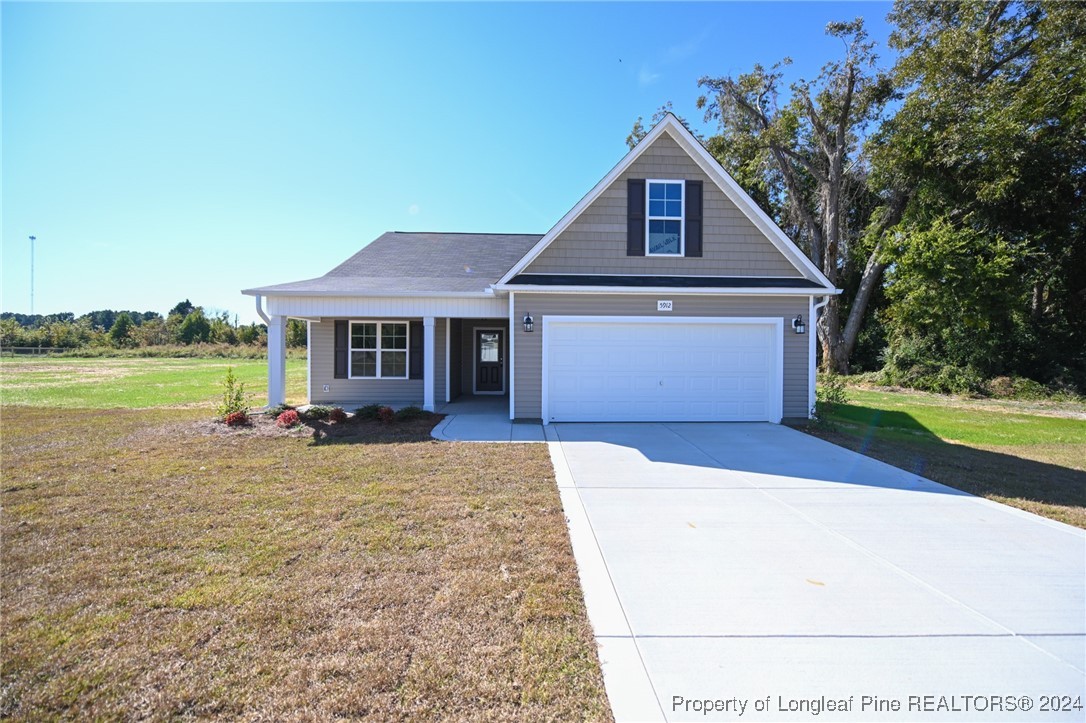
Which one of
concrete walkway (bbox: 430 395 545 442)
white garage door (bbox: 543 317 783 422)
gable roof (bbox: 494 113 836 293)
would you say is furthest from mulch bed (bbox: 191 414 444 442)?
gable roof (bbox: 494 113 836 293)

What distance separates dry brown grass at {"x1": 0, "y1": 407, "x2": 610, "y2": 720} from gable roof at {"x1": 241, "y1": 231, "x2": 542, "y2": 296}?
571 centimetres

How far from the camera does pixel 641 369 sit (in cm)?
1051

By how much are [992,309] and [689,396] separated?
15554 millimetres

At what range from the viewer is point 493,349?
50.1ft

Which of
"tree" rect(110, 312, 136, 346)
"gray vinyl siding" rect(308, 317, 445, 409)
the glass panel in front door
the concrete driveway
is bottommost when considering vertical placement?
the concrete driveway

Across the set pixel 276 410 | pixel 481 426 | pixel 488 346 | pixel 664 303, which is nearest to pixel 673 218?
pixel 664 303

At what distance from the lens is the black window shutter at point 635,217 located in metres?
10.5

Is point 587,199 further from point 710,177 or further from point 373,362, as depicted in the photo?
point 373,362

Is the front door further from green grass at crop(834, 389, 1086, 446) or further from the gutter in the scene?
green grass at crop(834, 389, 1086, 446)

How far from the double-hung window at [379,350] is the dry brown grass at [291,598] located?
7.28 meters

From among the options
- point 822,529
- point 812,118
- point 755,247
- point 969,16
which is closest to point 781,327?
point 755,247

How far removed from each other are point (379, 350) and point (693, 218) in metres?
8.75

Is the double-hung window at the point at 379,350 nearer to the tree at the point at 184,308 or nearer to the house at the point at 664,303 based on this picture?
the house at the point at 664,303

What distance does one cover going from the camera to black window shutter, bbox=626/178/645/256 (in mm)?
10477
